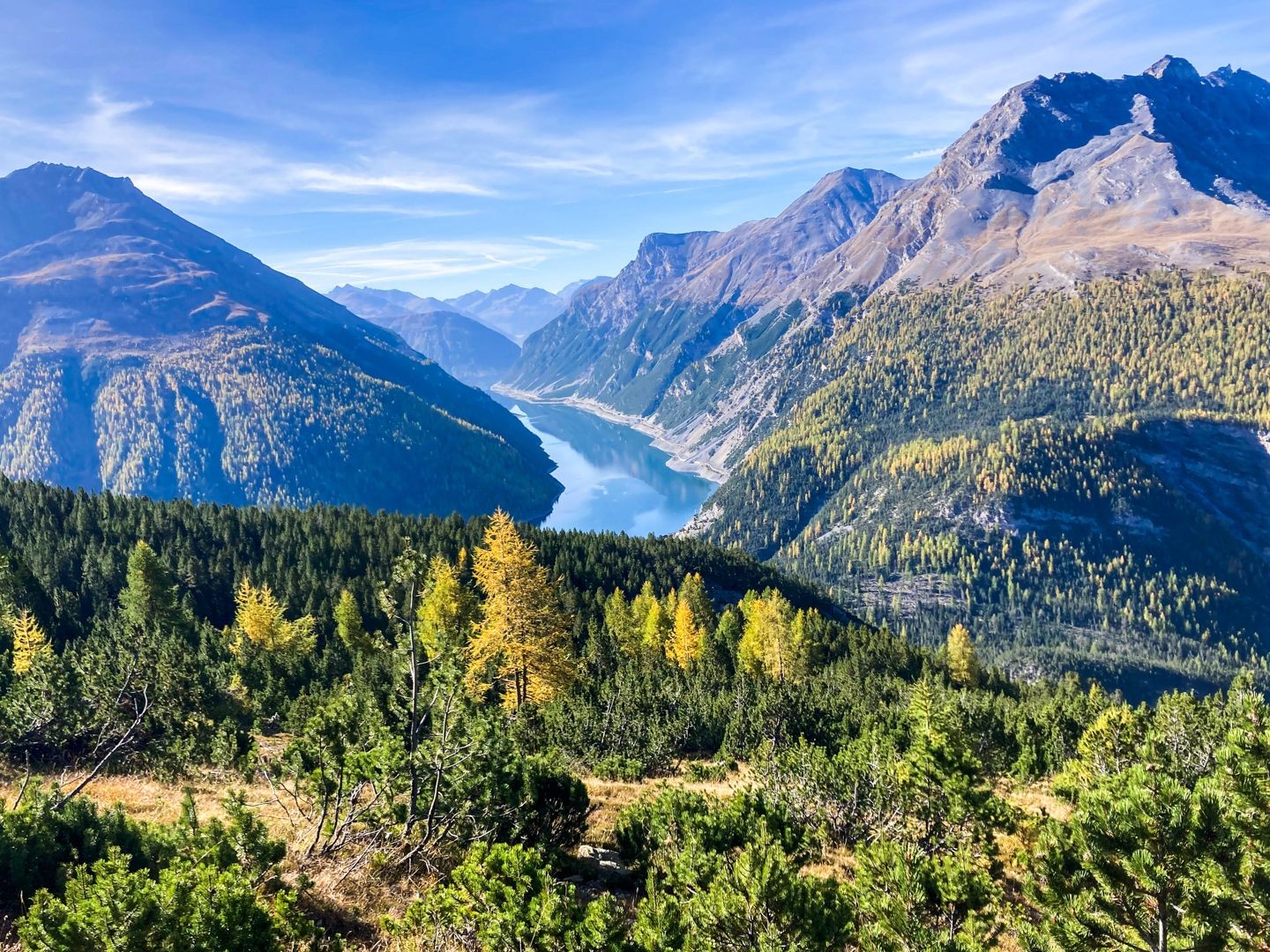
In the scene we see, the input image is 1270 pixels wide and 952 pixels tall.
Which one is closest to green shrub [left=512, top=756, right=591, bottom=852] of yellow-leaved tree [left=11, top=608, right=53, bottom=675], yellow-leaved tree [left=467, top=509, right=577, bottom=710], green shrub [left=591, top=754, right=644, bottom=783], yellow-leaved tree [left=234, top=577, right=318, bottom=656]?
green shrub [left=591, top=754, right=644, bottom=783]

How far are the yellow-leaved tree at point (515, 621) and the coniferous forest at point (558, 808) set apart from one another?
0.22 m

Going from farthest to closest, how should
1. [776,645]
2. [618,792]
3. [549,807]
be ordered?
1. [776,645]
2. [618,792]
3. [549,807]

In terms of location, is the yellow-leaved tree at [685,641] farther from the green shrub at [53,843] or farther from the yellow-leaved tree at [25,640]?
the green shrub at [53,843]

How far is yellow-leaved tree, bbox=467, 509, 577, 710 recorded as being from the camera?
1879 inches

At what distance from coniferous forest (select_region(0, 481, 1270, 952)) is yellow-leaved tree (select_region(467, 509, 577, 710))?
0.22m

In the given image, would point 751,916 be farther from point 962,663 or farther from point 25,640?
point 962,663

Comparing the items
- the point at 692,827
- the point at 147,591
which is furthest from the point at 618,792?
the point at 147,591

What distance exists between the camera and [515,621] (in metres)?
48.2

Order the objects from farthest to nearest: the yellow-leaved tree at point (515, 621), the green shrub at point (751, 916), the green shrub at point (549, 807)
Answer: the yellow-leaved tree at point (515, 621) → the green shrub at point (549, 807) → the green shrub at point (751, 916)

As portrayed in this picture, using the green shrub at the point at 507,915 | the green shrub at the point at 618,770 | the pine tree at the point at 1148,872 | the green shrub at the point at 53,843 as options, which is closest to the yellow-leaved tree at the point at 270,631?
the green shrub at the point at 618,770

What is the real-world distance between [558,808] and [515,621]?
23375mm

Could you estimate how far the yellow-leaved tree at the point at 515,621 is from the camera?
4772 centimetres

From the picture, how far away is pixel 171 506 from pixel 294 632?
6402 centimetres

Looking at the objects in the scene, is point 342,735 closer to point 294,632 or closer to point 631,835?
point 631,835
